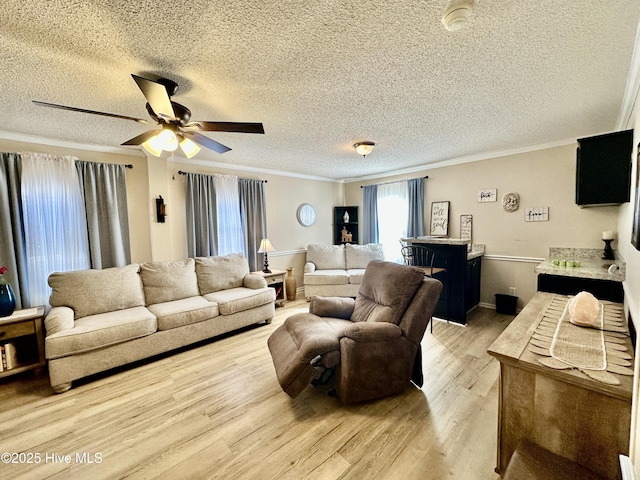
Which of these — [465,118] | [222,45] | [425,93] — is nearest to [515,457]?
[425,93]

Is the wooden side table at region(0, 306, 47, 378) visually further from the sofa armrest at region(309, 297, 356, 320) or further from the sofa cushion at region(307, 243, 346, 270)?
the sofa cushion at region(307, 243, 346, 270)

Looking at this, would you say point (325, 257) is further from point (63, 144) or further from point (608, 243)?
point (63, 144)

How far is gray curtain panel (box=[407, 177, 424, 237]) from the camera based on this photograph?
4.75 m

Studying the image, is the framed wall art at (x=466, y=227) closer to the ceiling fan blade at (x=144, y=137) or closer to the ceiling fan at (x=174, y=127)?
the ceiling fan at (x=174, y=127)

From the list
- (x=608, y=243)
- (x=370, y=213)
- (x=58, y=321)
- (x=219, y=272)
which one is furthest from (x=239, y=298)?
(x=608, y=243)

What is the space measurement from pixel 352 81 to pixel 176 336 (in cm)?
294

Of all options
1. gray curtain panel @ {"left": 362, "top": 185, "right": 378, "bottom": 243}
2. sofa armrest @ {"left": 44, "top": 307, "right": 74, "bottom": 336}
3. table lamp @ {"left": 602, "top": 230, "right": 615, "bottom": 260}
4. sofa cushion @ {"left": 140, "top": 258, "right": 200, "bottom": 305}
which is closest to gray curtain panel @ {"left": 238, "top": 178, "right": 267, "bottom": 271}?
sofa cushion @ {"left": 140, "top": 258, "right": 200, "bottom": 305}

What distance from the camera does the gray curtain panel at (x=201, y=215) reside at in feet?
13.1

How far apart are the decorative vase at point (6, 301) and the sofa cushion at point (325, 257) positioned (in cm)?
377

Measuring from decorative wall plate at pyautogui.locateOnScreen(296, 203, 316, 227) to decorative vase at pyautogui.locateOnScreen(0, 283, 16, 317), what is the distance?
3.89 m

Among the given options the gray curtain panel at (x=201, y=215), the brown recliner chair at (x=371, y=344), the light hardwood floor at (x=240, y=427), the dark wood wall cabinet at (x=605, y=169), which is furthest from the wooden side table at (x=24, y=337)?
the dark wood wall cabinet at (x=605, y=169)

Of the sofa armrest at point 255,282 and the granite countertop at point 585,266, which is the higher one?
the granite countertop at point 585,266

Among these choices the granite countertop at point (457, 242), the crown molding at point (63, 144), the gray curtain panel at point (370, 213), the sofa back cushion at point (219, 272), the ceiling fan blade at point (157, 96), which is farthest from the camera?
the gray curtain panel at point (370, 213)

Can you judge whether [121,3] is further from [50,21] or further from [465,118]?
[465,118]
